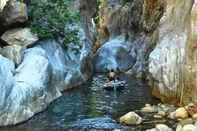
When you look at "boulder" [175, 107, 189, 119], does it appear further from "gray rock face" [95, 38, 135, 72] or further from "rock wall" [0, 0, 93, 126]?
"gray rock face" [95, 38, 135, 72]

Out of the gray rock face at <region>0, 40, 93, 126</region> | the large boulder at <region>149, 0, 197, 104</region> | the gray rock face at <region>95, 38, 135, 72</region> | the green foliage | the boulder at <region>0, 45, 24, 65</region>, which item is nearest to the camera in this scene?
the gray rock face at <region>0, 40, 93, 126</region>

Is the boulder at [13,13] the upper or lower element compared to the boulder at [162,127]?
upper

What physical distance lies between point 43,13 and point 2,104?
7348mm

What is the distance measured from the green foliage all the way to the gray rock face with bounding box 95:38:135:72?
950 centimetres

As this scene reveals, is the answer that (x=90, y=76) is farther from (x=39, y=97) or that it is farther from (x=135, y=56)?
(x=39, y=97)

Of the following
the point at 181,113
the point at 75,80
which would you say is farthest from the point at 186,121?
the point at 75,80

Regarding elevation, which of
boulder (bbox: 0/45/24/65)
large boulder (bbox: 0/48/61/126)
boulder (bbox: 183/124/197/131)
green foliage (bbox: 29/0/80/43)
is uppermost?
green foliage (bbox: 29/0/80/43)

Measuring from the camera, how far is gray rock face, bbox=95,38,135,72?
31.3 meters

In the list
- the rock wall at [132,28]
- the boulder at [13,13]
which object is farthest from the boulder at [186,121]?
the rock wall at [132,28]

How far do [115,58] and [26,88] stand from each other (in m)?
18.4

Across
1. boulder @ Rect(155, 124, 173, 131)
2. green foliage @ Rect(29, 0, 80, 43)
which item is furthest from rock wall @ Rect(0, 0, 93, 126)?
boulder @ Rect(155, 124, 173, 131)

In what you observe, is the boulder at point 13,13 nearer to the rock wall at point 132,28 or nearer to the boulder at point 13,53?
the boulder at point 13,53

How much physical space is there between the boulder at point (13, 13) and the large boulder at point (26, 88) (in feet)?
4.61

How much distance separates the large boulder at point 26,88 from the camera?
13.2 meters
